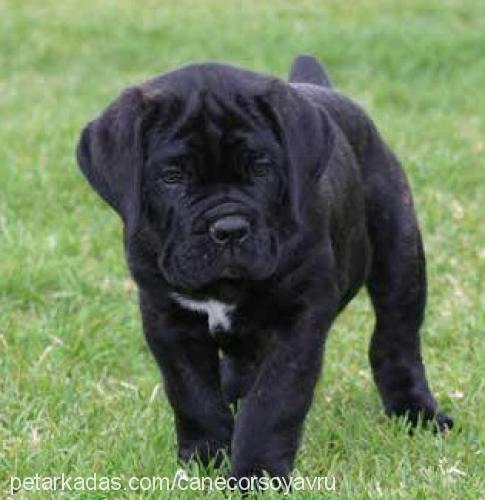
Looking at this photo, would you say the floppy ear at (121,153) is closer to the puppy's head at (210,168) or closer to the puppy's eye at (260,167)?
the puppy's head at (210,168)

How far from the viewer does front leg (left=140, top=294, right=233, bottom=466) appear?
441cm

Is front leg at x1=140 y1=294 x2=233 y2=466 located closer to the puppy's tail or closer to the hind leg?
the hind leg

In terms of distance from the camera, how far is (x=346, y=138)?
16.1 ft

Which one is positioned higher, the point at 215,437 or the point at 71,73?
the point at 215,437

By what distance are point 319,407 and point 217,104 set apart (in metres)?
1.57

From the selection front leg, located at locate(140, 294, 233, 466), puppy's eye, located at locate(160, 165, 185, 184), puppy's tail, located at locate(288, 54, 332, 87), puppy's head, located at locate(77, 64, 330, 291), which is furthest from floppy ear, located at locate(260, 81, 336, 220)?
puppy's tail, located at locate(288, 54, 332, 87)

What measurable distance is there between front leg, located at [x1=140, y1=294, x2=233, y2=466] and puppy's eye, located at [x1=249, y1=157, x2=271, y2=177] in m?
0.52

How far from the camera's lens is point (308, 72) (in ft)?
18.3

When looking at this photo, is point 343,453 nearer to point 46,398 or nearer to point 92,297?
point 46,398

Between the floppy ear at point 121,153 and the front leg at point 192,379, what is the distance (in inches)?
14.5

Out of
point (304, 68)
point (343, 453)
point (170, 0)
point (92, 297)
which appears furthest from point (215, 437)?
point (170, 0)

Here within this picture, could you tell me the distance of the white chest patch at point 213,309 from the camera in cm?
428

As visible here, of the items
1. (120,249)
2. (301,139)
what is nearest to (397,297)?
(301,139)

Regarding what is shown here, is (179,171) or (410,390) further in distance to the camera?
(410,390)
